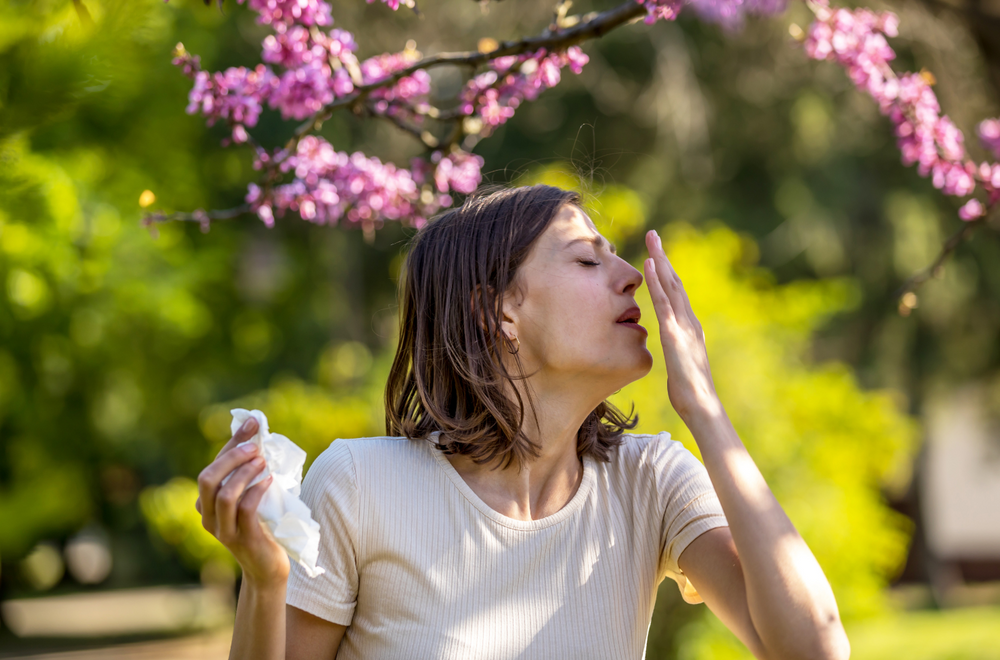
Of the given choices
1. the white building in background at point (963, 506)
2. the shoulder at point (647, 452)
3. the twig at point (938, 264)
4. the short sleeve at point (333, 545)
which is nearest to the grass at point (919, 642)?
the twig at point (938, 264)

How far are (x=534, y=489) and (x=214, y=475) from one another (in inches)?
30.7

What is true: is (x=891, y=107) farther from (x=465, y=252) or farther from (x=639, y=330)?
(x=465, y=252)

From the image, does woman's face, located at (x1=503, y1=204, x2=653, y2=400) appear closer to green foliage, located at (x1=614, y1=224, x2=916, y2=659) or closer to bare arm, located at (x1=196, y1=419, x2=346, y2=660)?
bare arm, located at (x1=196, y1=419, x2=346, y2=660)

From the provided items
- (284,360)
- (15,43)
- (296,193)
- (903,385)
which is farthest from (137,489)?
(15,43)

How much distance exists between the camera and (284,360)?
9859mm

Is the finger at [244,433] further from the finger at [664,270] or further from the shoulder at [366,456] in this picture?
the finger at [664,270]

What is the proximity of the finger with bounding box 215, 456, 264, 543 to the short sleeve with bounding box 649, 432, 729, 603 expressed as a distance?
0.88 metres

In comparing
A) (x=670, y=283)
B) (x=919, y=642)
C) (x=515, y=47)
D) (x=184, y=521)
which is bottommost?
(x=184, y=521)

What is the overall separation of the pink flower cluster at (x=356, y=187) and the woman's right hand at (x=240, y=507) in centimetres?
99

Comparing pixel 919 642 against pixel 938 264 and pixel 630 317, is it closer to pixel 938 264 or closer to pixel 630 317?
pixel 938 264

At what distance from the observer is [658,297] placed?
170cm

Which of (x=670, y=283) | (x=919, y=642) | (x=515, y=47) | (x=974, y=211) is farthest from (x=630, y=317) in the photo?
(x=919, y=642)

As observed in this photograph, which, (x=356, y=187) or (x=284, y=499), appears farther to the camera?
(x=356, y=187)

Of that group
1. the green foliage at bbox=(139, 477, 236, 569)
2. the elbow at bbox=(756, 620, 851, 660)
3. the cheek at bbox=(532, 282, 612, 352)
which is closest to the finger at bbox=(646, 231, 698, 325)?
the cheek at bbox=(532, 282, 612, 352)
